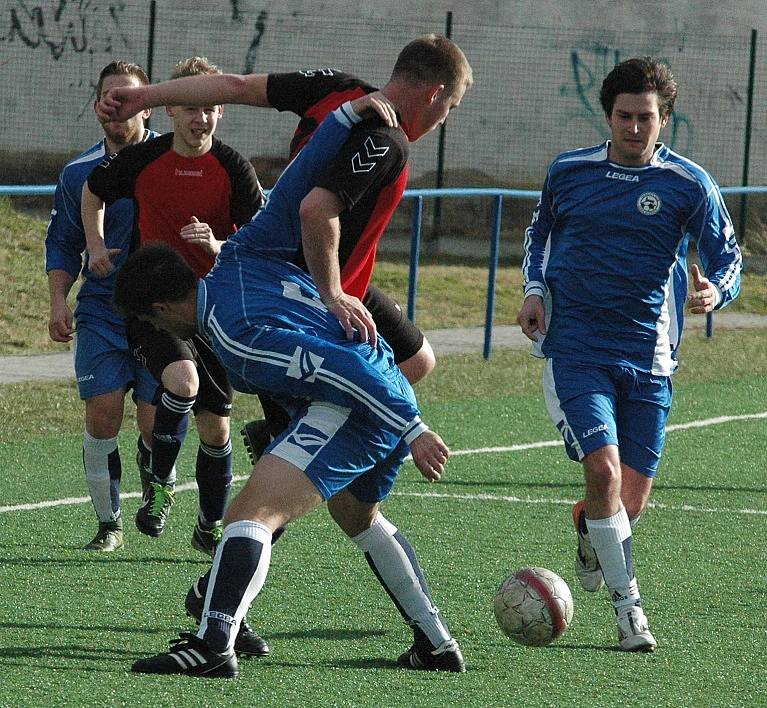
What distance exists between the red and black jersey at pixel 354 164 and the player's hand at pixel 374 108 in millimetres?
22

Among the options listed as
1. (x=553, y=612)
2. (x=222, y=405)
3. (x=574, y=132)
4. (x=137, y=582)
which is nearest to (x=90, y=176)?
(x=222, y=405)

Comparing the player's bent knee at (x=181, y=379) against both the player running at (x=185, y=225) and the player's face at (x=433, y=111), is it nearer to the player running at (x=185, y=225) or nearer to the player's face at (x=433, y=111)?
the player running at (x=185, y=225)

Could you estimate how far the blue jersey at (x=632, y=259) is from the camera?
18.1 ft

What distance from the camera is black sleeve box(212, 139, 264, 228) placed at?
248 inches

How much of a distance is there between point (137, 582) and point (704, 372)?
8.09m

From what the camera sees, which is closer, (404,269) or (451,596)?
(451,596)

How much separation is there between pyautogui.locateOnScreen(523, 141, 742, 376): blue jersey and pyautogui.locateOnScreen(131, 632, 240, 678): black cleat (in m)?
1.78

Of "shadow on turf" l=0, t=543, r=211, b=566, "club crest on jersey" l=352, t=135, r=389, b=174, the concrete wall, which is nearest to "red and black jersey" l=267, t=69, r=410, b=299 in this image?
"club crest on jersey" l=352, t=135, r=389, b=174

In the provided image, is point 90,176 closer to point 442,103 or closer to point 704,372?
point 442,103

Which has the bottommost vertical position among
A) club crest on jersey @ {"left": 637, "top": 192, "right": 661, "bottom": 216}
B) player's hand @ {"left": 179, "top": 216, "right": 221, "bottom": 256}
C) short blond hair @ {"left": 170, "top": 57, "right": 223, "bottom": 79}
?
player's hand @ {"left": 179, "top": 216, "right": 221, "bottom": 256}

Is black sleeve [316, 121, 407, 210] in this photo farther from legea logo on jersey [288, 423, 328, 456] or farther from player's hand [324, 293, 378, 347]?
legea logo on jersey [288, 423, 328, 456]

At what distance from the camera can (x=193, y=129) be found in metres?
6.21

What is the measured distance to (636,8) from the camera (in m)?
21.5

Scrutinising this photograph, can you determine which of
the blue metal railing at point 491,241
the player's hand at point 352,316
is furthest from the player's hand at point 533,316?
the blue metal railing at point 491,241
